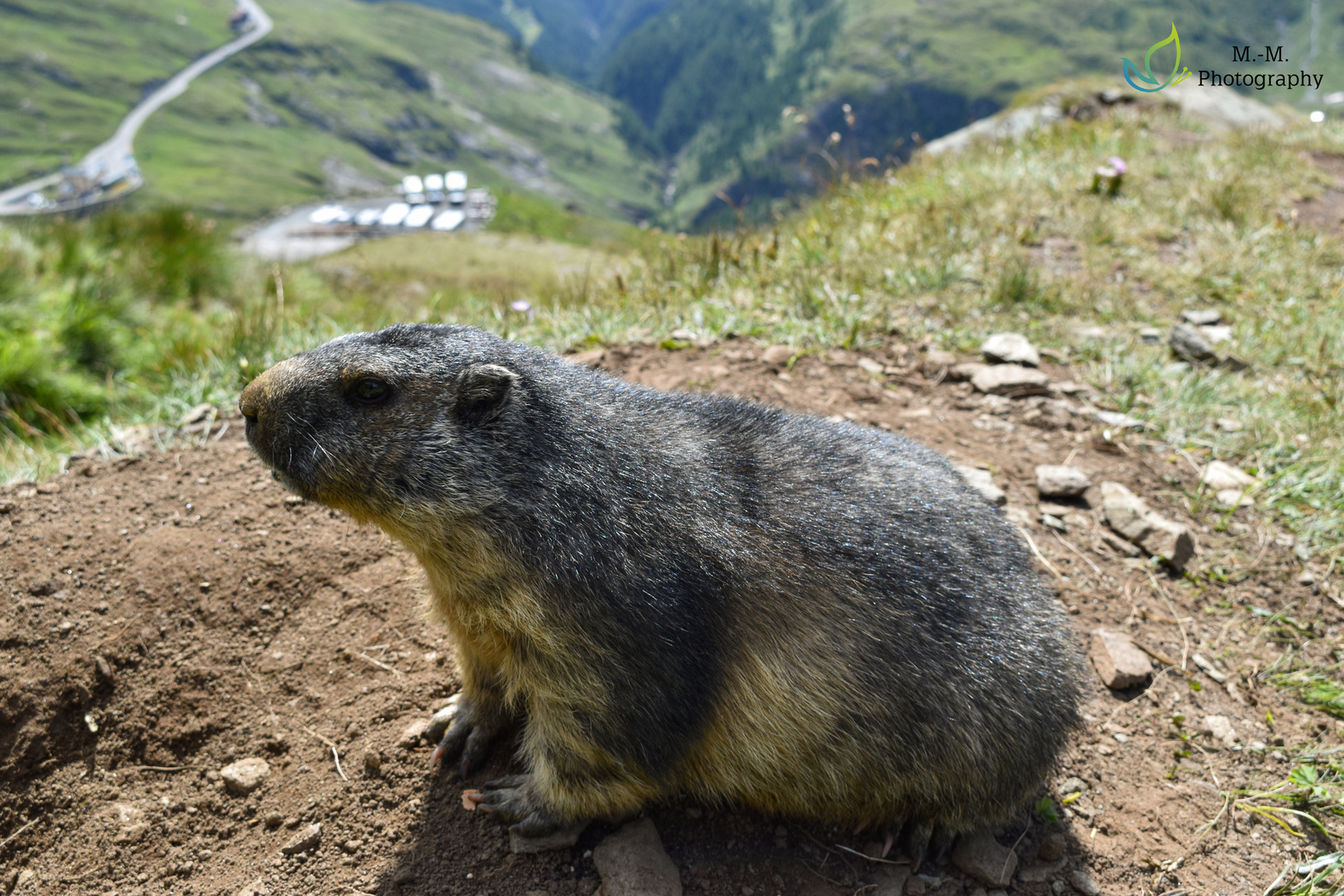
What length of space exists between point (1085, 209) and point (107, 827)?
11.5 meters

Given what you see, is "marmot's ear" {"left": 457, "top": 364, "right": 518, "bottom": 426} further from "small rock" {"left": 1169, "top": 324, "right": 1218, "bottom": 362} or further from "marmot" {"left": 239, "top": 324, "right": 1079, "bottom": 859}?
"small rock" {"left": 1169, "top": 324, "right": 1218, "bottom": 362}

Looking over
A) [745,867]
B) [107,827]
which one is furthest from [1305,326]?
[107,827]

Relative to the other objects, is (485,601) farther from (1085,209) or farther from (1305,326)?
(1085,209)

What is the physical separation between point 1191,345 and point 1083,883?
5.48m

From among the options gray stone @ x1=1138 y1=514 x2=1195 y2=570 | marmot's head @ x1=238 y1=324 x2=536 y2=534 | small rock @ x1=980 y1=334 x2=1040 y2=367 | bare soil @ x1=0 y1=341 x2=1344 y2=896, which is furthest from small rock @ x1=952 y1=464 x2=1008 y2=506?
marmot's head @ x1=238 y1=324 x2=536 y2=534

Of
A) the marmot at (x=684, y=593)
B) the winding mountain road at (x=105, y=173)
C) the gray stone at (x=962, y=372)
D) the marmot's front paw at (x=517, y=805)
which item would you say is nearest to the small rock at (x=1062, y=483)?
the gray stone at (x=962, y=372)

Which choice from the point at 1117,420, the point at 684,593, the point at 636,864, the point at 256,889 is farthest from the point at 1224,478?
the point at 256,889

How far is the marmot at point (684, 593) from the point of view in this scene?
9.97 feet

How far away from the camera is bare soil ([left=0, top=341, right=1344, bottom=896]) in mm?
3422

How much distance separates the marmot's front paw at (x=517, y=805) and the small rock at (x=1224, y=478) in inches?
200

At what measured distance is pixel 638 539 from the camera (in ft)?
10.1

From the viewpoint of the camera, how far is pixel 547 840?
338 cm

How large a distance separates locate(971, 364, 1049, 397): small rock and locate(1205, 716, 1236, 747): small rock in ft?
9.64

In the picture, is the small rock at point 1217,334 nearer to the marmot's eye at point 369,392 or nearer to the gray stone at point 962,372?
the gray stone at point 962,372
